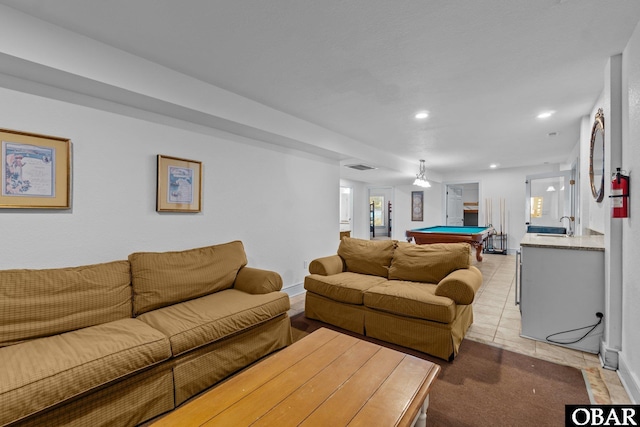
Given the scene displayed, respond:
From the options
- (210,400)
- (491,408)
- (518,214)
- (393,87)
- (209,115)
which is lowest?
(491,408)

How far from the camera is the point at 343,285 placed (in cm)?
283

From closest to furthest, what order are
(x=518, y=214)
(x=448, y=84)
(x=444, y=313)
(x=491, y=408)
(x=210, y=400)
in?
(x=210, y=400) < (x=491, y=408) < (x=444, y=313) < (x=448, y=84) < (x=518, y=214)

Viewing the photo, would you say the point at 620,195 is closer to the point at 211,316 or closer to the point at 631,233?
the point at 631,233

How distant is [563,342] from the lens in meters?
2.49

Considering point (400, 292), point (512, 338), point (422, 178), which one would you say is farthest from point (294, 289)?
point (422, 178)

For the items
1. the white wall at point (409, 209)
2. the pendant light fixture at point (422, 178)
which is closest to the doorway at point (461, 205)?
the white wall at point (409, 209)

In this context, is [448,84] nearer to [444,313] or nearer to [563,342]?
[444,313]

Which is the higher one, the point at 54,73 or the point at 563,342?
the point at 54,73

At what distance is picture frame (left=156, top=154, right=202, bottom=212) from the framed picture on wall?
24.0 ft

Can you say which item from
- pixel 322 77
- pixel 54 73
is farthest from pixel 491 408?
pixel 54 73

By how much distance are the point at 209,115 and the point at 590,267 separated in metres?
3.60

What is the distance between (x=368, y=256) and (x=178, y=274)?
1984 millimetres

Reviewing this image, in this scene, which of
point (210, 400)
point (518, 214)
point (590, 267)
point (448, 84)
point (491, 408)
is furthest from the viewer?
point (518, 214)

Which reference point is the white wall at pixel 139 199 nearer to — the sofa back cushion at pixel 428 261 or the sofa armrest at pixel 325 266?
the sofa armrest at pixel 325 266
